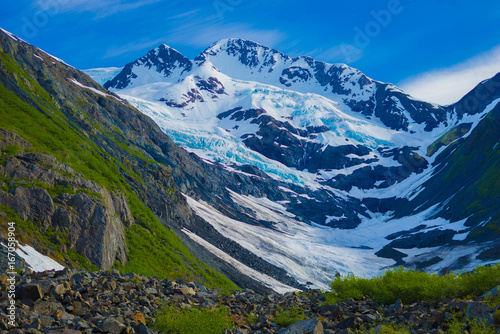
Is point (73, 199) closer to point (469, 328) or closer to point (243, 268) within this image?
point (469, 328)

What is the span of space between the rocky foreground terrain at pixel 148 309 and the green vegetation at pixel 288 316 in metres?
0.20

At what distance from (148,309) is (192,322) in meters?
1.96

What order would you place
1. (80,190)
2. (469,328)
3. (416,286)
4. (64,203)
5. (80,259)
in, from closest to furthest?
(469,328)
(416,286)
(80,259)
(64,203)
(80,190)

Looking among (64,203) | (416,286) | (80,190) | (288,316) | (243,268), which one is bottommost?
(243,268)

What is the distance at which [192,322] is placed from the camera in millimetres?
11281

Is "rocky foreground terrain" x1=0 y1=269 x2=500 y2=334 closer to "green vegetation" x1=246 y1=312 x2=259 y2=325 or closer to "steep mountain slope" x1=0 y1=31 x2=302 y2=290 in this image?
"green vegetation" x1=246 y1=312 x2=259 y2=325

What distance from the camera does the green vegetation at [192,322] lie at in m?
11.2

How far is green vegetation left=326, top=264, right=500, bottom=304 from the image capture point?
13516 millimetres

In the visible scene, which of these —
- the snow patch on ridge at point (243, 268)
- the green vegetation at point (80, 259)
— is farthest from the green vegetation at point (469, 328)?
the snow patch on ridge at point (243, 268)

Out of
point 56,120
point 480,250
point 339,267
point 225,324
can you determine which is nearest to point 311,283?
point 339,267

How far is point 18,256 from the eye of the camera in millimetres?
22094

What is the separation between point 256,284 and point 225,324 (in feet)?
212

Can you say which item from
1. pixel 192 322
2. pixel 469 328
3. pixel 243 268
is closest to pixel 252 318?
pixel 192 322

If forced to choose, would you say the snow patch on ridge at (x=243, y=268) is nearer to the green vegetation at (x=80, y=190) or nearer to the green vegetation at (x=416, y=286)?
the green vegetation at (x=80, y=190)
